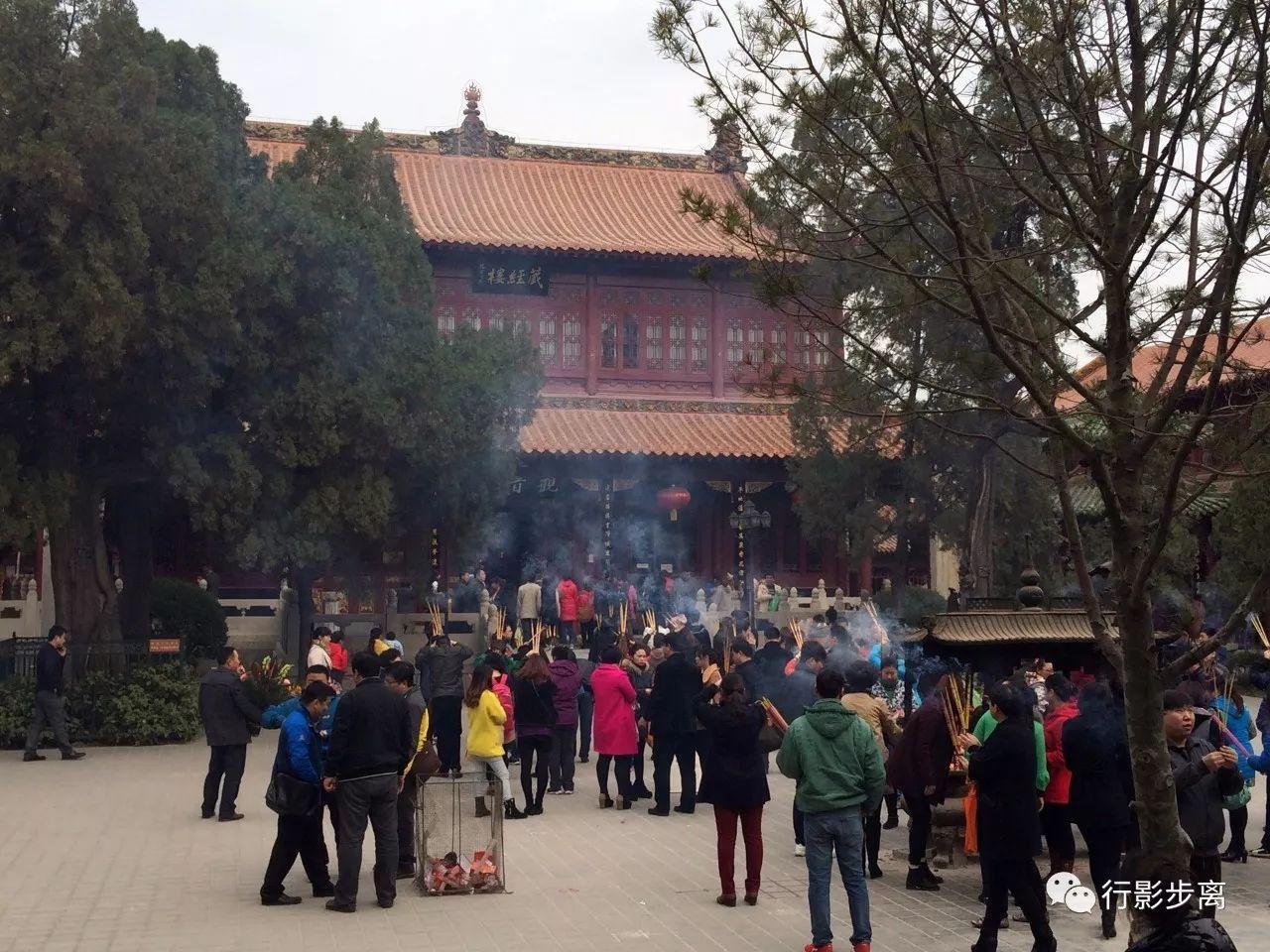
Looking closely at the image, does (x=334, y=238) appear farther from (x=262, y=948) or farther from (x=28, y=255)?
(x=262, y=948)

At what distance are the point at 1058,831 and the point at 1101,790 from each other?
0.94 meters

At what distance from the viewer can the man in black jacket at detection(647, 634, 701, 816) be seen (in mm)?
11375

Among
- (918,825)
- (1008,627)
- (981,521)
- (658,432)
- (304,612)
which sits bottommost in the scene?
(918,825)

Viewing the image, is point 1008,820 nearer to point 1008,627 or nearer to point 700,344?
point 1008,627

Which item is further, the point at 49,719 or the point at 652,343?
the point at 652,343

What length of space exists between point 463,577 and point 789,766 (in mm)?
18068

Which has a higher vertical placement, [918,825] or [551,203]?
[551,203]

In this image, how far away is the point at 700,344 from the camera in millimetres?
27203

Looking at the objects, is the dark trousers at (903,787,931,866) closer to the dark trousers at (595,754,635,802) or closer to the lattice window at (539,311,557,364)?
the dark trousers at (595,754,635,802)

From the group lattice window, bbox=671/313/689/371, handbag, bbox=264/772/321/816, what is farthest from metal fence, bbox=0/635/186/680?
lattice window, bbox=671/313/689/371

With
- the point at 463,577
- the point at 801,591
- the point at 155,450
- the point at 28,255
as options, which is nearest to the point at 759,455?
the point at 801,591

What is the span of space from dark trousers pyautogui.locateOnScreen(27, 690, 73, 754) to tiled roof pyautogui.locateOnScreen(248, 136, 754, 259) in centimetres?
1255

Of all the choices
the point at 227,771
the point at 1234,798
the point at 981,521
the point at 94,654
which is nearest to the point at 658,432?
the point at 981,521

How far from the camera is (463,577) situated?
24938 mm
